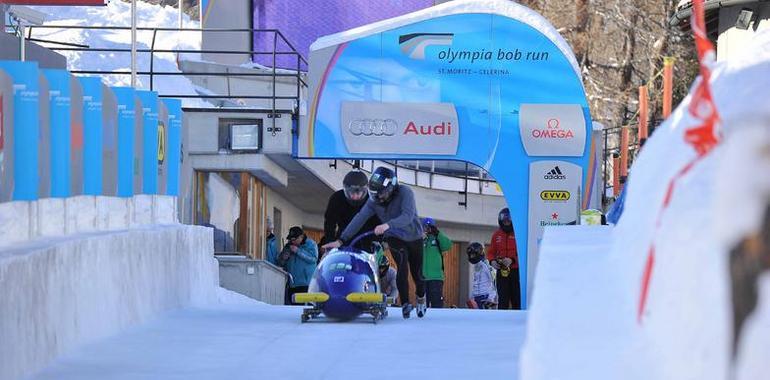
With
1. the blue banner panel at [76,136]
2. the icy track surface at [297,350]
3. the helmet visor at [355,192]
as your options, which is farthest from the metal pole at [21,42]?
the blue banner panel at [76,136]

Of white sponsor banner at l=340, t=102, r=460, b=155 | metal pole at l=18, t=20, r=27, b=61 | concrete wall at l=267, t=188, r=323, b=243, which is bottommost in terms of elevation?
concrete wall at l=267, t=188, r=323, b=243

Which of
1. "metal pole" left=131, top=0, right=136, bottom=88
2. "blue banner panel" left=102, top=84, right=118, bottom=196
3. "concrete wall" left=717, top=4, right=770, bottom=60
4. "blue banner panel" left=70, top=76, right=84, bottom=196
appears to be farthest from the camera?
"concrete wall" left=717, top=4, right=770, bottom=60

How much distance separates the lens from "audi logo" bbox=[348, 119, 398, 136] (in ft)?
69.3

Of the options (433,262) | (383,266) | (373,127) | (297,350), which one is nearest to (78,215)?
(297,350)

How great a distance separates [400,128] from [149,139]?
7261 mm

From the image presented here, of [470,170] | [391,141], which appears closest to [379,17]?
[470,170]

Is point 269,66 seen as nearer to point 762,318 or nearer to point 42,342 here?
point 42,342

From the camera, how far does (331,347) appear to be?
427 inches

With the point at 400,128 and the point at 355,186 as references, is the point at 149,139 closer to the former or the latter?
the point at 355,186

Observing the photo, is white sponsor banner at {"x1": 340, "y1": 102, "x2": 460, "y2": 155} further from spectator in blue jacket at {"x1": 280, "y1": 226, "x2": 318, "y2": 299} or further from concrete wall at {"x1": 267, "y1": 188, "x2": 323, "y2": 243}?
concrete wall at {"x1": 267, "y1": 188, "x2": 323, "y2": 243}

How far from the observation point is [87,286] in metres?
10.7

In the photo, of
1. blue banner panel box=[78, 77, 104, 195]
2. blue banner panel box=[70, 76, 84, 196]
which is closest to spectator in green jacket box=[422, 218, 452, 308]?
blue banner panel box=[78, 77, 104, 195]

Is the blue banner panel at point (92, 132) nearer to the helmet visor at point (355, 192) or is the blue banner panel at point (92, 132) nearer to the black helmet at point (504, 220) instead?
the helmet visor at point (355, 192)

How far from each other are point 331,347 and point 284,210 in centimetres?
1762
